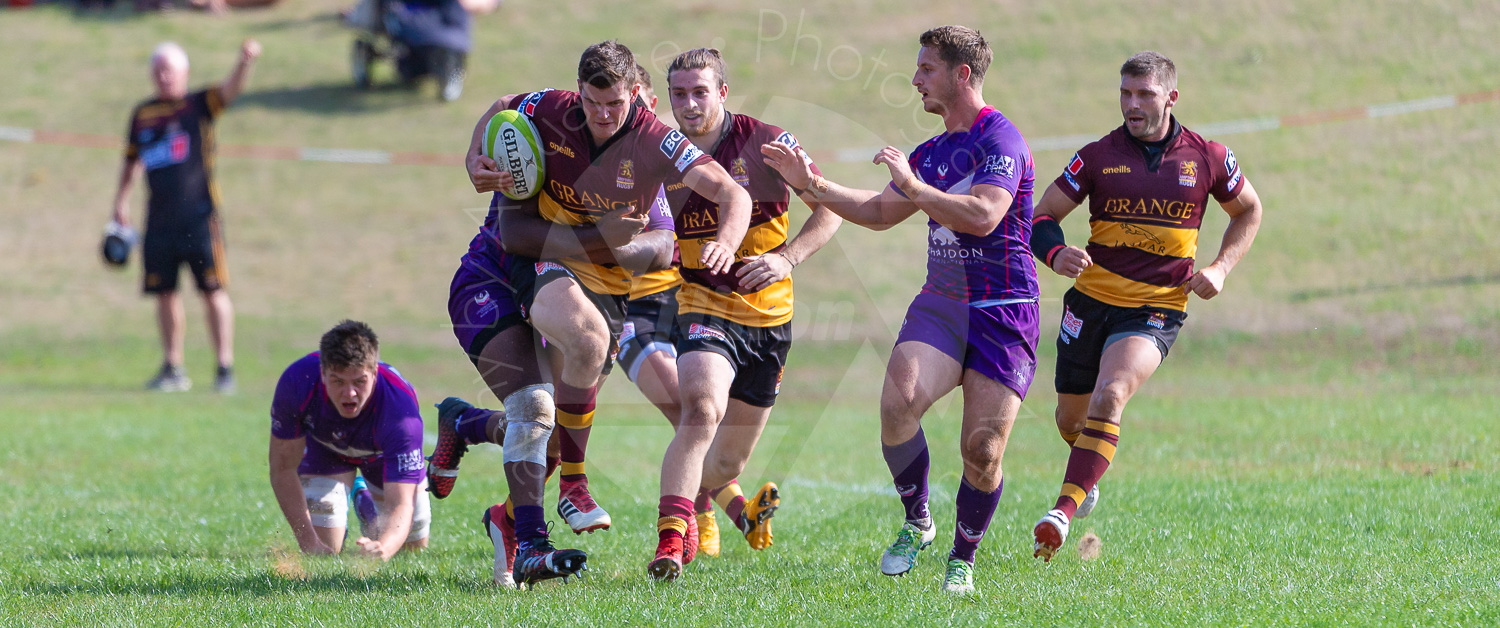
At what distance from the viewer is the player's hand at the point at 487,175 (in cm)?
571

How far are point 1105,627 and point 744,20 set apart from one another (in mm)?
23075

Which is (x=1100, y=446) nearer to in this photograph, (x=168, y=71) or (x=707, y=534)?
(x=707, y=534)

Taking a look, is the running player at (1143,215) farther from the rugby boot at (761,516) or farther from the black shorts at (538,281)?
the black shorts at (538,281)

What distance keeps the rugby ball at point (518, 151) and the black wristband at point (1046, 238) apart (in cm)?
232

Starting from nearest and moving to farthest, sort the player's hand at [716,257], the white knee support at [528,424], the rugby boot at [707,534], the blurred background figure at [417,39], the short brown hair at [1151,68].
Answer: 1. the player's hand at [716,257]
2. the white knee support at [528,424]
3. the short brown hair at [1151,68]
4. the rugby boot at [707,534]
5. the blurred background figure at [417,39]

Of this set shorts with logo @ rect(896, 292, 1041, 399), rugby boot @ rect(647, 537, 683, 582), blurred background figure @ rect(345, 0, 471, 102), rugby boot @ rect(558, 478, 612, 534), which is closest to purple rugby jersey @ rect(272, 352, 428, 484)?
rugby boot @ rect(558, 478, 612, 534)

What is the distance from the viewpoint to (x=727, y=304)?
21.2ft

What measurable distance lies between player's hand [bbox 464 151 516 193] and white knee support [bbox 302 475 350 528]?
217cm

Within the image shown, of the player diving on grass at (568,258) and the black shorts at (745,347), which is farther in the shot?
the black shorts at (745,347)

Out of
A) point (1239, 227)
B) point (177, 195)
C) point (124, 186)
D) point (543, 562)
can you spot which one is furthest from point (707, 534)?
point (124, 186)

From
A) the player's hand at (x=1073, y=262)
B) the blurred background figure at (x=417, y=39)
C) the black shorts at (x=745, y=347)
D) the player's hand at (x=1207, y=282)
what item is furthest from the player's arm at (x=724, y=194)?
the blurred background figure at (x=417, y=39)

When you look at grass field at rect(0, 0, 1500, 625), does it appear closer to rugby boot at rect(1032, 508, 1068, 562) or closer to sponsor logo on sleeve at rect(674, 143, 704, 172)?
rugby boot at rect(1032, 508, 1068, 562)

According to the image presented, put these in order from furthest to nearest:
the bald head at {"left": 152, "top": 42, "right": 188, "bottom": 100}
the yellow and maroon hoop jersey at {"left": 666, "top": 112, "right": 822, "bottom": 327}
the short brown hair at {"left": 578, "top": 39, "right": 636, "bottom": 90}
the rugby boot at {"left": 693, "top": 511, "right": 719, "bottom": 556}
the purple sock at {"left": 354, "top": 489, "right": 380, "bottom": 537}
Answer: the bald head at {"left": 152, "top": 42, "right": 188, "bottom": 100} → the purple sock at {"left": 354, "top": 489, "right": 380, "bottom": 537} → the rugby boot at {"left": 693, "top": 511, "right": 719, "bottom": 556} → the yellow and maroon hoop jersey at {"left": 666, "top": 112, "right": 822, "bottom": 327} → the short brown hair at {"left": 578, "top": 39, "right": 636, "bottom": 90}

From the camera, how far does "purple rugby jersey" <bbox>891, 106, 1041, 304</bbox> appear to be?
5.77 m
